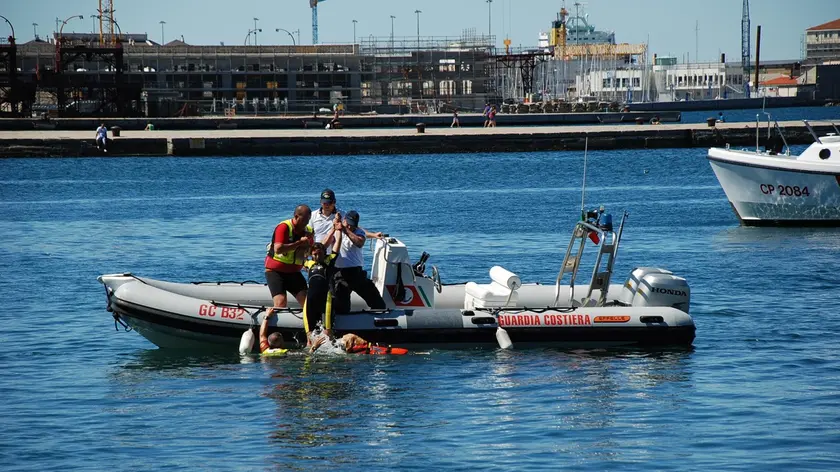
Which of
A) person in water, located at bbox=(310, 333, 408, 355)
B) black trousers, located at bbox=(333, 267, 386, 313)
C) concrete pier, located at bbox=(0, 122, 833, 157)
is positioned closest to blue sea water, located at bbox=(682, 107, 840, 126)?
concrete pier, located at bbox=(0, 122, 833, 157)

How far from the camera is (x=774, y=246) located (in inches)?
966

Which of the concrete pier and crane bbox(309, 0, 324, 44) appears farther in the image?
crane bbox(309, 0, 324, 44)

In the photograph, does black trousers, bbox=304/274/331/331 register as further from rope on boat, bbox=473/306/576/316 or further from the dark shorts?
rope on boat, bbox=473/306/576/316

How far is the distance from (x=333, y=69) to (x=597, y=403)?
361 ft

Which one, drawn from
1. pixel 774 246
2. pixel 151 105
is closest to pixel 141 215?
pixel 774 246

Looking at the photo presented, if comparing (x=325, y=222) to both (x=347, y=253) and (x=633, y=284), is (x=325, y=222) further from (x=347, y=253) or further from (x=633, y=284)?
(x=633, y=284)

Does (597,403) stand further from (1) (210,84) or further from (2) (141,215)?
(1) (210,84)

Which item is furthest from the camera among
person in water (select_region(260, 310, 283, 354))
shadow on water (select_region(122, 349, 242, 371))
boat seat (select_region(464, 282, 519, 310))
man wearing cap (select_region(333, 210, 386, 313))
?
boat seat (select_region(464, 282, 519, 310))

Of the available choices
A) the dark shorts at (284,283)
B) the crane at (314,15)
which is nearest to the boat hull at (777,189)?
the dark shorts at (284,283)

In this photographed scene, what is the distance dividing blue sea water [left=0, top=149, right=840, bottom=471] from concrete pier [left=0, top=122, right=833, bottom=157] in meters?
31.2

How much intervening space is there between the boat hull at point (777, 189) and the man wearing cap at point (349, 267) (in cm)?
1550

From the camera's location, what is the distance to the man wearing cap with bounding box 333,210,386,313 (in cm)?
1341

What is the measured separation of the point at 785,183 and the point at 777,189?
0.96 ft

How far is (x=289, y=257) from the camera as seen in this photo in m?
13.8
